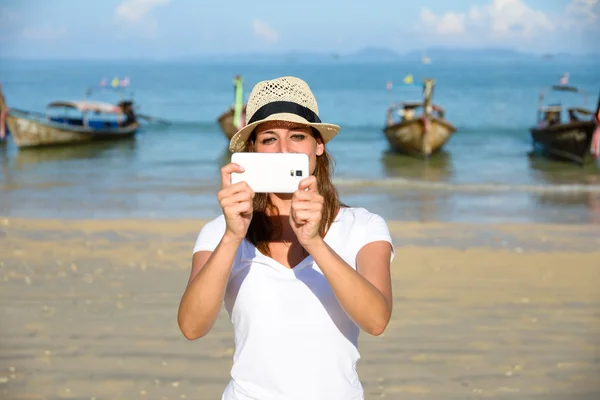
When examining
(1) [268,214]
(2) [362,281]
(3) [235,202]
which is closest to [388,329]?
(1) [268,214]

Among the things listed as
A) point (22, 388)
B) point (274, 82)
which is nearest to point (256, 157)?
point (274, 82)

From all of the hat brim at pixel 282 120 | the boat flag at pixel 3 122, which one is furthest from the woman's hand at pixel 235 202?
the boat flag at pixel 3 122

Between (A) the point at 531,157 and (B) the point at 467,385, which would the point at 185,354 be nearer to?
(B) the point at 467,385

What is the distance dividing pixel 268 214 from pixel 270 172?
346mm

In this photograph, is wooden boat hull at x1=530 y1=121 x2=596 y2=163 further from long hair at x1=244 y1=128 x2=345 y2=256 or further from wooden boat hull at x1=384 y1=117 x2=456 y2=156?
long hair at x1=244 y1=128 x2=345 y2=256

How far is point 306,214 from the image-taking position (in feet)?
6.40

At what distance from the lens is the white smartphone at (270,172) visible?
204 centimetres

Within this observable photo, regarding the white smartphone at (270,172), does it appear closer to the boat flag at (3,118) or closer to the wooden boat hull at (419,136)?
the wooden boat hull at (419,136)

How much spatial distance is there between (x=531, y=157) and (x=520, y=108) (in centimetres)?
2385

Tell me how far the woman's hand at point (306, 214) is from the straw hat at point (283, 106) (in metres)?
0.32

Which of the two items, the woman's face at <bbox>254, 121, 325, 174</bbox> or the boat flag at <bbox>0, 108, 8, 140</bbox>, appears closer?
the woman's face at <bbox>254, 121, 325, 174</bbox>

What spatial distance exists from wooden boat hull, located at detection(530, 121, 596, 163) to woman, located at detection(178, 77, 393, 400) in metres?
Answer: 19.2

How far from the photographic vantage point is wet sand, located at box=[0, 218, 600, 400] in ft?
17.2

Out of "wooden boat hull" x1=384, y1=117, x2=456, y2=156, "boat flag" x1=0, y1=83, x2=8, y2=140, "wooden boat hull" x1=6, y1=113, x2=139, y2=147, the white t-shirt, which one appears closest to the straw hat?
the white t-shirt
